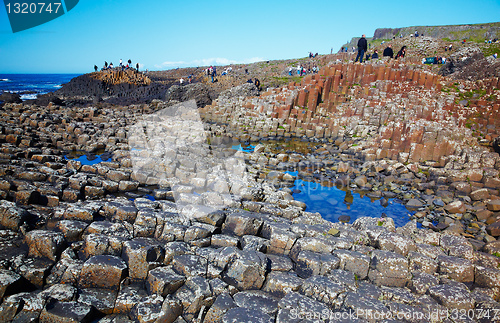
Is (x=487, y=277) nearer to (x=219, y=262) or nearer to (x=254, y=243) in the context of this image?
(x=254, y=243)

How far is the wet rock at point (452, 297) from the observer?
228 inches

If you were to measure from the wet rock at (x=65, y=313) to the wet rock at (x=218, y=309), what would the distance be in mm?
2223

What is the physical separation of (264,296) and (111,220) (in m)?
5.01

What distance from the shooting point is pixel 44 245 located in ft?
21.7

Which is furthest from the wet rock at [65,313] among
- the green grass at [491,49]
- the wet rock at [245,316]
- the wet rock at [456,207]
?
the green grass at [491,49]

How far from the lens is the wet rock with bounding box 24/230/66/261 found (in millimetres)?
6609

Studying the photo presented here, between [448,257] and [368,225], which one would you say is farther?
[368,225]

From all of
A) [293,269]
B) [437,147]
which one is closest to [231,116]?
[437,147]

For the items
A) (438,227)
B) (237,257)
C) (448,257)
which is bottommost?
(438,227)

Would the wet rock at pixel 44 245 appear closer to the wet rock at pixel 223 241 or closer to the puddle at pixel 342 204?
the wet rock at pixel 223 241

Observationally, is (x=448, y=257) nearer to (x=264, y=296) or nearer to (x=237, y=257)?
(x=264, y=296)

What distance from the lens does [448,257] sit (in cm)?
726

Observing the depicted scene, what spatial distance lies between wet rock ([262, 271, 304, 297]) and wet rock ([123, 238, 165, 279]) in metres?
2.55

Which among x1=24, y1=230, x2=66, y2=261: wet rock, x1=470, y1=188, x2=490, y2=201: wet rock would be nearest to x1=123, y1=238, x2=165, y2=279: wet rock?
x1=24, y1=230, x2=66, y2=261: wet rock
